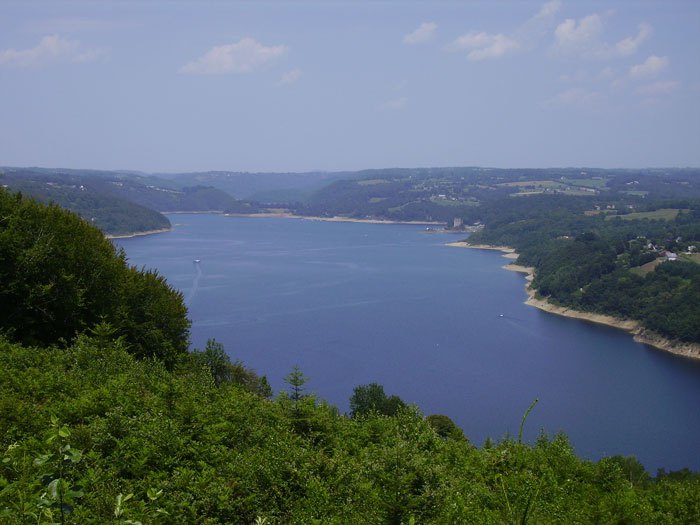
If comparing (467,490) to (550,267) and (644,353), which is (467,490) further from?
(550,267)

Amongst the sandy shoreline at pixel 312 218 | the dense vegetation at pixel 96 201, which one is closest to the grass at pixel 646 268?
the dense vegetation at pixel 96 201

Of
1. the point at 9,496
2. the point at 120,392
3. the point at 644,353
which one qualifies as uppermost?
the point at 9,496

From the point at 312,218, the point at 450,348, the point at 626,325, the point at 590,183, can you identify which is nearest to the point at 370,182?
the point at 312,218

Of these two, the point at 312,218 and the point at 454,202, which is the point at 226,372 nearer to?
the point at 454,202

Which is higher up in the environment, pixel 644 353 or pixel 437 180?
pixel 437 180

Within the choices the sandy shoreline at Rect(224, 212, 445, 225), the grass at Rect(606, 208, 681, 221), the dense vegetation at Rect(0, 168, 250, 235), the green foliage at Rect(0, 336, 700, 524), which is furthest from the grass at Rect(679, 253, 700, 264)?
the sandy shoreline at Rect(224, 212, 445, 225)

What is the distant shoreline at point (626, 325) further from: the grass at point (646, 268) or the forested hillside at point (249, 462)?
the forested hillside at point (249, 462)

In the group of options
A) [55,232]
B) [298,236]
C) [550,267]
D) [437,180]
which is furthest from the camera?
[437,180]

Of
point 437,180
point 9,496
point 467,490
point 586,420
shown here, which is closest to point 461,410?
point 586,420
